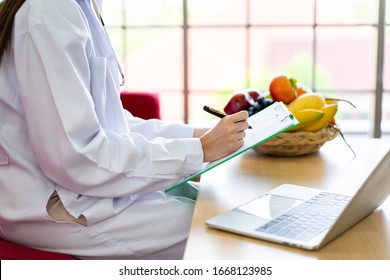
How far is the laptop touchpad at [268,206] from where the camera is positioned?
1.37 metres

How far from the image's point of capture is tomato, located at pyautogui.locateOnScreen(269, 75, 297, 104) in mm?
2062

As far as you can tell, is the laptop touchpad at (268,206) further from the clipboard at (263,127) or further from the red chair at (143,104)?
the red chair at (143,104)

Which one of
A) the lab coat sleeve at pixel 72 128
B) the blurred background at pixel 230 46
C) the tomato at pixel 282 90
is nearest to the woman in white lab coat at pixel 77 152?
the lab coat sleeve at pixel 72 128

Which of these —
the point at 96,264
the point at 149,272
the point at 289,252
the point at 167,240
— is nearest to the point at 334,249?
the point at 289,252

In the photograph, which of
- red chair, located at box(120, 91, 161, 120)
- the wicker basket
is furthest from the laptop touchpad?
red chair, located at box(120, 91, 161, 120)

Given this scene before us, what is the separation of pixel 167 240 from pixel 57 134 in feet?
1.29

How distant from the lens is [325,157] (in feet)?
6.57

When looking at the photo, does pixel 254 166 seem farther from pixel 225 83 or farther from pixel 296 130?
pixel 225 83

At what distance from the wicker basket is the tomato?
0.14 metres

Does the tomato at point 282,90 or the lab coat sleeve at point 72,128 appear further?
the tomato at point 282,90

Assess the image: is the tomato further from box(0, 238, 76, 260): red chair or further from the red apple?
box(0, 238, 76, 260): red chair

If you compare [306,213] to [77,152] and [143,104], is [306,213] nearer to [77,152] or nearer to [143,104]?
[77,152]

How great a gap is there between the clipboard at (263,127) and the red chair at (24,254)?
12.8 inches

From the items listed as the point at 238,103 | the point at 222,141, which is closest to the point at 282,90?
the point at 238,103
